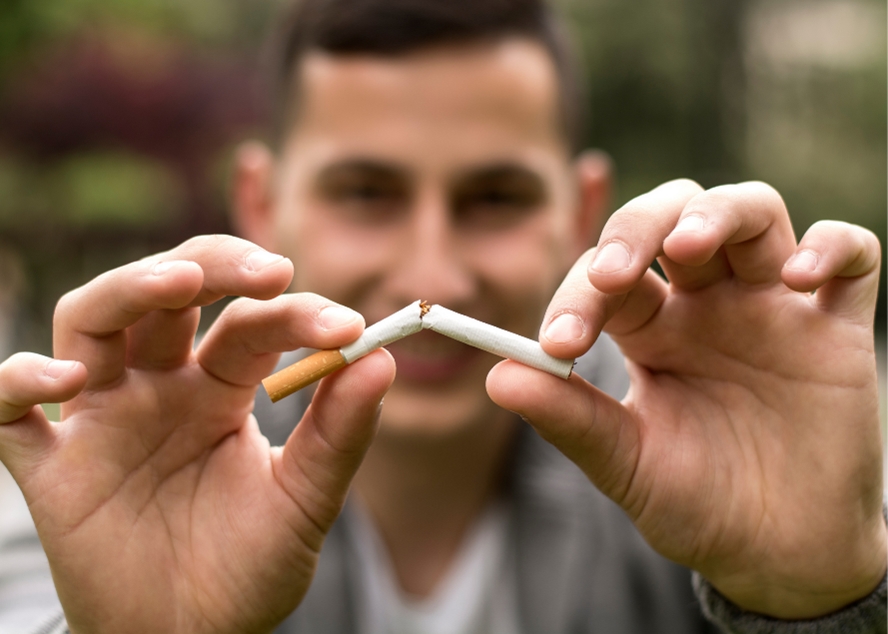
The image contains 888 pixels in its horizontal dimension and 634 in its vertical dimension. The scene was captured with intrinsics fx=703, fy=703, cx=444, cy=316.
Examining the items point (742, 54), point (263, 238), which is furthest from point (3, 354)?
point (742, 54)

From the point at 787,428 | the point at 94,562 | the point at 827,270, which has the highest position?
the point at 827,270

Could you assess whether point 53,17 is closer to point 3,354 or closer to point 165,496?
point 3,354

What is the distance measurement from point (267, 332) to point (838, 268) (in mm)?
1326

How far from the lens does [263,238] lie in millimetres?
3891

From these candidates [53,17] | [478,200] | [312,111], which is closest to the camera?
[478,200]

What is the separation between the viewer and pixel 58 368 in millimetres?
1562

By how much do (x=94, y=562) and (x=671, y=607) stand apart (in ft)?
8.17

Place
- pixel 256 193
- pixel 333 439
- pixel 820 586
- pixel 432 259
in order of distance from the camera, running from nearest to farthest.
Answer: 1. pixel 333 439
2. pixel 820 586
3. pixel 432 259
4. pixel 256 193

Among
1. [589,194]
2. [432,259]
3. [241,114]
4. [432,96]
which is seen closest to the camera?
[432,259]

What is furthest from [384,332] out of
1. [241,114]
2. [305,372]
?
[241,114]

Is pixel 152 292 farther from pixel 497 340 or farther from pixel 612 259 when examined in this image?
pixel 612 259

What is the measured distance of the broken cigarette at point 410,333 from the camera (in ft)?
5.10

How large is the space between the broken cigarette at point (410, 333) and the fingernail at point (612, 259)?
215 mm

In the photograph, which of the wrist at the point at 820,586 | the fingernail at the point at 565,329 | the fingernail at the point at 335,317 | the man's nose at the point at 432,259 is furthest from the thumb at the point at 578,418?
the man's nose at the point at 432,259
